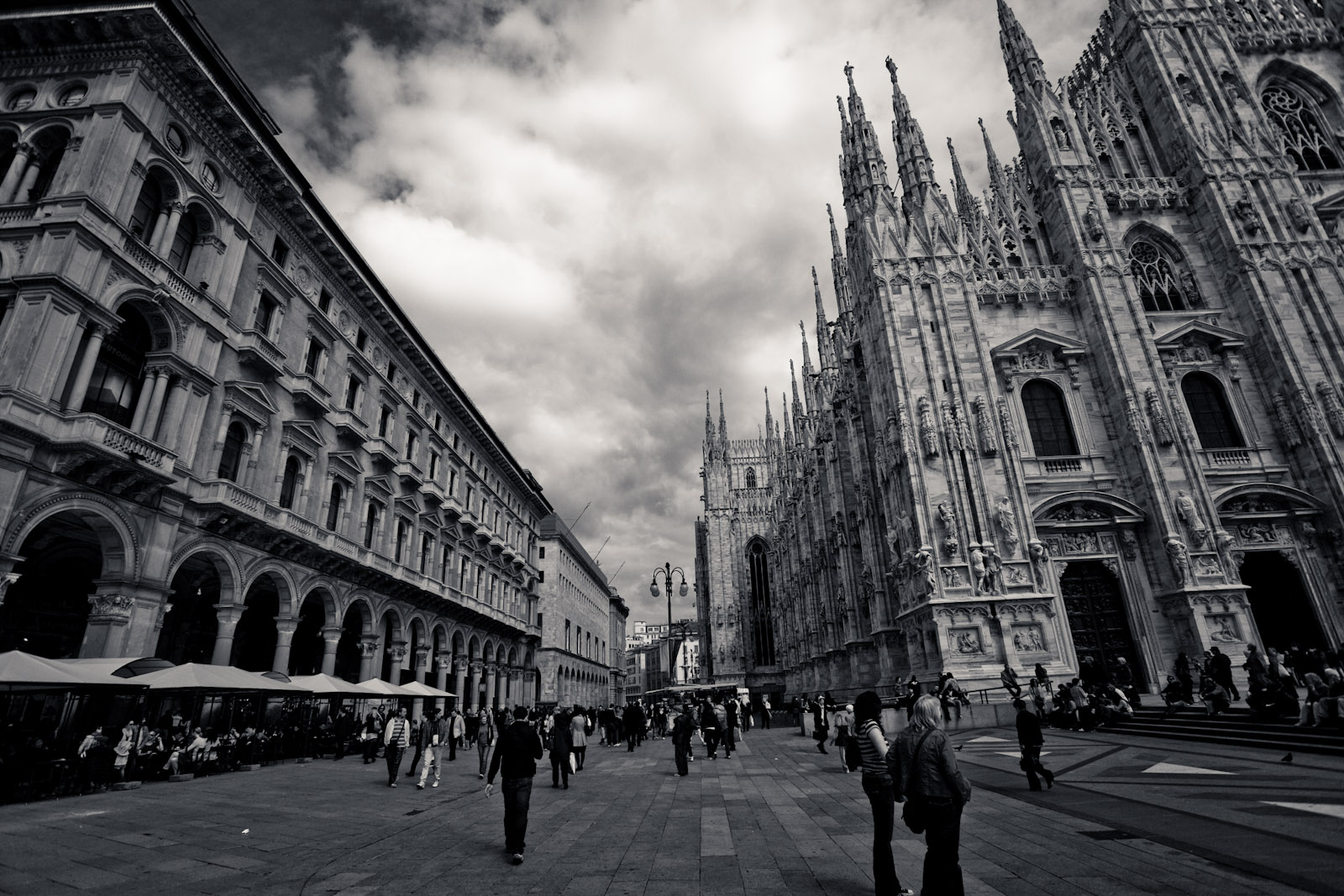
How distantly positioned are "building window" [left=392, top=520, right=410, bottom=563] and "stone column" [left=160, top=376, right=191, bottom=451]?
13.5 metres

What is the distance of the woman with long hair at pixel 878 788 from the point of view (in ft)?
16.9

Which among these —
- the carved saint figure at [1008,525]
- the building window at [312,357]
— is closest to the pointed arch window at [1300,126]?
the carved saint figure at [1008,525]

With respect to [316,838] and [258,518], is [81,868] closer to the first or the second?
[316,838]

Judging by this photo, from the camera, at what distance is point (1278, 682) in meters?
13.3

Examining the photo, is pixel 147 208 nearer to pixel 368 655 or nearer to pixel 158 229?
pixel 158 229

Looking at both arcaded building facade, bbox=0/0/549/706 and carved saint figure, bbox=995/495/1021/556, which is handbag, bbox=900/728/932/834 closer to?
arcaded building facade, bbox=0/0/549/706

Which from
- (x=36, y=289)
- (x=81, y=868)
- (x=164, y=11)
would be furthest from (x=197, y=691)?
(x=164, y=11)

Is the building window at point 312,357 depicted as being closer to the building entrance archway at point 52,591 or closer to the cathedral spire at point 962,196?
the building entrance archway at point 52,591

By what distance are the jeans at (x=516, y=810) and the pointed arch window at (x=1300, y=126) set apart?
137 feet

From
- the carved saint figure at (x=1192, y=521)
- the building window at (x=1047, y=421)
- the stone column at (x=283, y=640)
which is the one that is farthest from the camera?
the building window at (x=1047, y=421)

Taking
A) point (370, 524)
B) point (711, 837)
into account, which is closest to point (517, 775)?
point (711, 837)

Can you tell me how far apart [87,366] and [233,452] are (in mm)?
5719

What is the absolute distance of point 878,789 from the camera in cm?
560

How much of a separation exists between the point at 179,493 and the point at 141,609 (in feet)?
10.6
